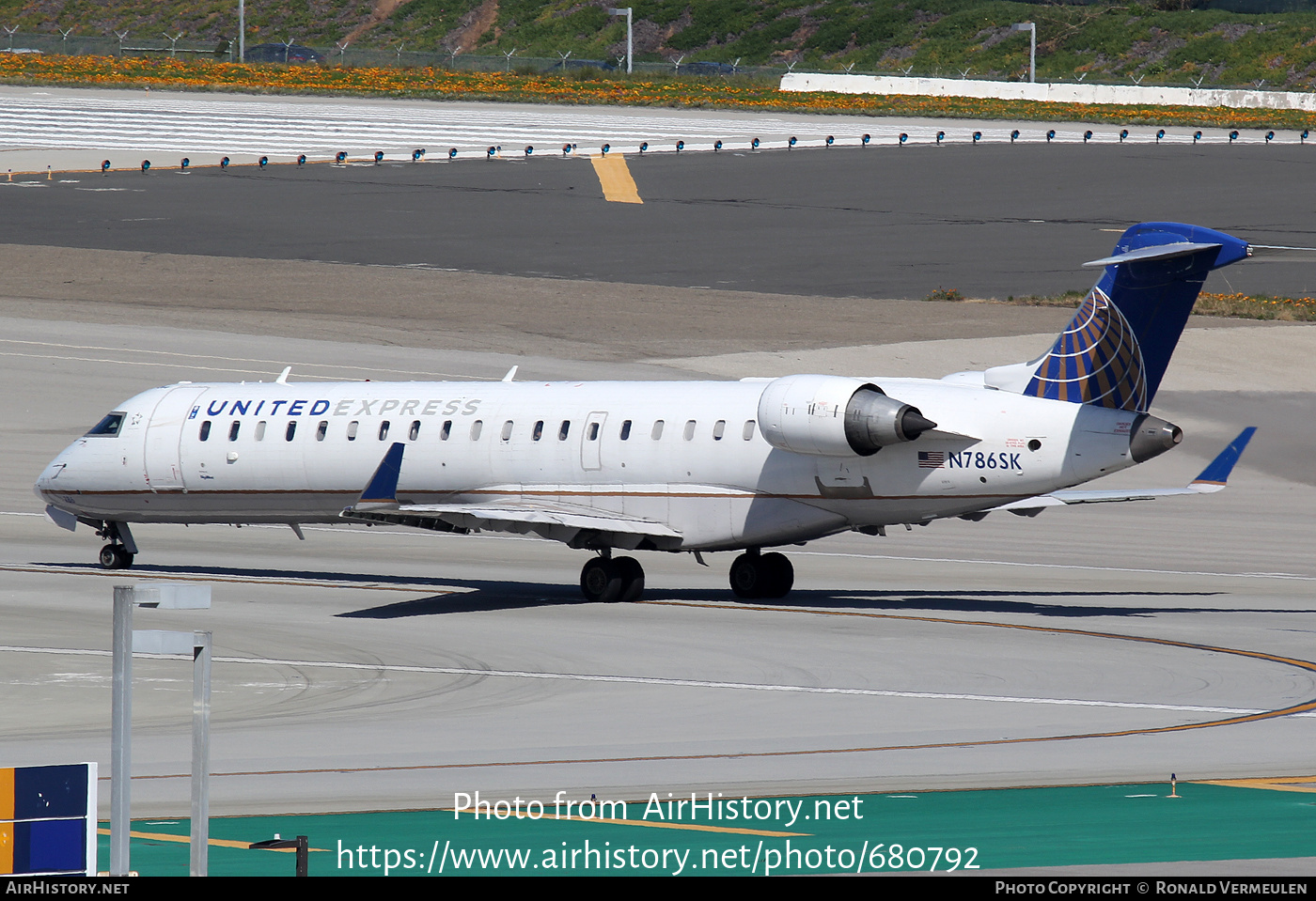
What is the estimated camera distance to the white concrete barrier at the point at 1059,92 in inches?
4547

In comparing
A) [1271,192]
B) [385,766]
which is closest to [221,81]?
[1271,192]

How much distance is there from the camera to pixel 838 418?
91.0 feet

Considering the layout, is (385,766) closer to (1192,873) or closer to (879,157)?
(1192,873)

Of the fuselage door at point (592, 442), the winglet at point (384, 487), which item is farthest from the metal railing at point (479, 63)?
the winglet at point (384, 487)

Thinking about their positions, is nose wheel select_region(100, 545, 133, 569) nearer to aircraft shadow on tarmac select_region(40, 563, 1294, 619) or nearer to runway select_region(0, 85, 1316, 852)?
aircraft shadow on tarmac select_region(40, 563, 1294, 619)

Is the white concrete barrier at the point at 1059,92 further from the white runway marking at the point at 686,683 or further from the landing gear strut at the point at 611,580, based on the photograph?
the white runway marking at the point at 686,683

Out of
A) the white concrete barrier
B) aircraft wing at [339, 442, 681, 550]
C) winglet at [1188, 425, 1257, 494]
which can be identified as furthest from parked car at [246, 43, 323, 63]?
winglet at [1188, 425, 1257, 494]

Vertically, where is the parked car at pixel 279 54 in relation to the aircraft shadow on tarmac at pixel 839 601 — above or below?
above

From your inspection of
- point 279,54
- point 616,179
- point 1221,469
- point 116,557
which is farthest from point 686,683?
point 279,54

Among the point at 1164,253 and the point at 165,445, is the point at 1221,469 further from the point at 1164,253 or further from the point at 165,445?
the point at 165,445

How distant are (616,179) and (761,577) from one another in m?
52.7

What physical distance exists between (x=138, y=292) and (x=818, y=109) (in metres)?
51.6

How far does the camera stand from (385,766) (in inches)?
687

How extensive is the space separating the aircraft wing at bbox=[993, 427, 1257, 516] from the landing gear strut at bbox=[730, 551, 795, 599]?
3.87m
